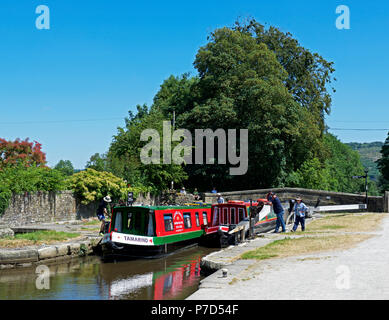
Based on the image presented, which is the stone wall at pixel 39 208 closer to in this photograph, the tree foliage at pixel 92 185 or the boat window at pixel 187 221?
the tree foliage at pixel 92 185

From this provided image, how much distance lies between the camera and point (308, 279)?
923 centimetres

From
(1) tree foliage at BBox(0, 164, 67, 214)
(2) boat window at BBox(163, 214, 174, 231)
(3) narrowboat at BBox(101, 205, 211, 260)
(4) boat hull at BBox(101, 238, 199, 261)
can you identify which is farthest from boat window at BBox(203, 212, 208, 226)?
(1) tree foliage at BBox(0, 164, 67, 214)

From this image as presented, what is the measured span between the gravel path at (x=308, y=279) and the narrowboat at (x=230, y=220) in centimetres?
713

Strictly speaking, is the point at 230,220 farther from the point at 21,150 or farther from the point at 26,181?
the point at 21,150

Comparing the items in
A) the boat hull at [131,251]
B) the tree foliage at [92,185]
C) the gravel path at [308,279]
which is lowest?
the boat hull at [131,251]

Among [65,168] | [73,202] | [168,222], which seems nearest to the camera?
[168,222]

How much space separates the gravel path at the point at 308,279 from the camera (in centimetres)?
800

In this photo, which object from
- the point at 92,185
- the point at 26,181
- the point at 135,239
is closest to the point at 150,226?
the point at 135,239

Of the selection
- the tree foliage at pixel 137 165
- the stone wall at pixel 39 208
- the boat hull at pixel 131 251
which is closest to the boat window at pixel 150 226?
the boat hull at pixel 131 251

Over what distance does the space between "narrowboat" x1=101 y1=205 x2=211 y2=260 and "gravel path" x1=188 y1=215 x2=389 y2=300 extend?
5.77 metres

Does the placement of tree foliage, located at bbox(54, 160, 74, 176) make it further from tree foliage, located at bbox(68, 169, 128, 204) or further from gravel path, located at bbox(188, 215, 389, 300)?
gravel path, located at bbox(188, 215, 389, 300)

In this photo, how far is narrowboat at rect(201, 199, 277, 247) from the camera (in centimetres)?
1945

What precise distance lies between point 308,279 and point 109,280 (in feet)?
21.2
